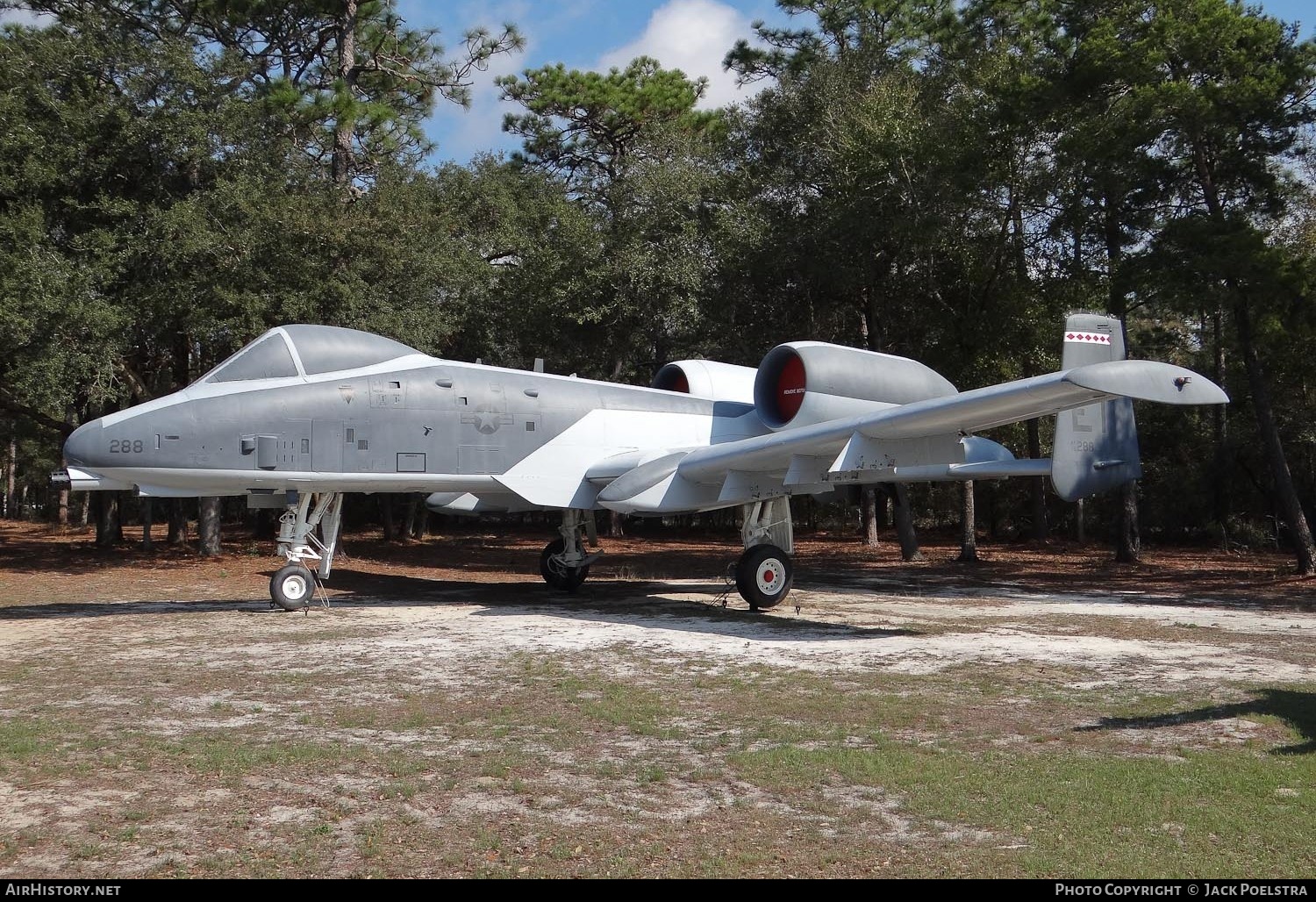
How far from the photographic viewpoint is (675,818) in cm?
499

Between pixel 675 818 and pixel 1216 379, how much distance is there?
3205cm

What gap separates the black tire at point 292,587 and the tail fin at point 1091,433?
367 inches

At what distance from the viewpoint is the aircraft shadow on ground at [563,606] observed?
12195 mm

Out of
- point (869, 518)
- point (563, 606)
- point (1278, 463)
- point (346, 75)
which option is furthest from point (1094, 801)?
point (346, 75)

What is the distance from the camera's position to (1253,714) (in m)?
7.07

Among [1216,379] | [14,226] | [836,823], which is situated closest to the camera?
[836,823]

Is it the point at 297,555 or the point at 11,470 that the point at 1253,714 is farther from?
the point at 11,470

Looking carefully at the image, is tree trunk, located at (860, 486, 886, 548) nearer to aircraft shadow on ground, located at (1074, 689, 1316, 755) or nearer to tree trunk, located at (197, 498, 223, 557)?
tree trunk, located at (197, 498, 223, 557)

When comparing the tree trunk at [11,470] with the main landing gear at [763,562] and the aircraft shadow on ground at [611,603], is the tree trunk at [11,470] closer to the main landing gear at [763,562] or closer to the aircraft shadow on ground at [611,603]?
the aircraft shadow on ground at [611,603]

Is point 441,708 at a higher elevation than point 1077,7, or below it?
below

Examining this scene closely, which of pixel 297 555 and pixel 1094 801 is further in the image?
pixel 297 555

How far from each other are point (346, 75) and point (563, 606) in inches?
714
